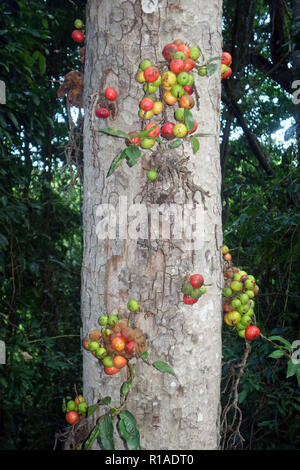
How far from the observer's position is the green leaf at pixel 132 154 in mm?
1031

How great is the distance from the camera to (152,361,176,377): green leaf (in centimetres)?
104

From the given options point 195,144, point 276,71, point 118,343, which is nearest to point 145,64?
point 195,144

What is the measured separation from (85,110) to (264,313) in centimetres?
248

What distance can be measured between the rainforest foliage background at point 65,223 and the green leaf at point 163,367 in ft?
1.81

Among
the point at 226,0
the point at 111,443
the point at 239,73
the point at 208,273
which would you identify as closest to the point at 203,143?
the point at 208,273

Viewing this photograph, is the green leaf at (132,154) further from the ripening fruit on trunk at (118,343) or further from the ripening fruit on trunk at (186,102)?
the ripening fruit on trunk at (118,343)

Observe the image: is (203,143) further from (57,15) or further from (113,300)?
(57,15)

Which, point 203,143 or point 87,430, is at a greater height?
point 203,143

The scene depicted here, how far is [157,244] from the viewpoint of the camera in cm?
108

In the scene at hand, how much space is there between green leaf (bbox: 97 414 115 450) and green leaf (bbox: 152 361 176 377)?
0.64ft

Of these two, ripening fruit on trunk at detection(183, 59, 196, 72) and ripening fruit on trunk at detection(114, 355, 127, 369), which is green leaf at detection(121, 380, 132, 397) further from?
ripening fruit on trunk at detection(183, 59, 196, 72)

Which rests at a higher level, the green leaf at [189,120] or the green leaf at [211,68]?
the green leaf at [211,68]

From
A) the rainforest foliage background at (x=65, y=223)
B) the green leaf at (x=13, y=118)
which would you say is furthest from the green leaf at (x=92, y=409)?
the green leaf at (x=13, y=118)

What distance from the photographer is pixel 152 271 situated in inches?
42.8
